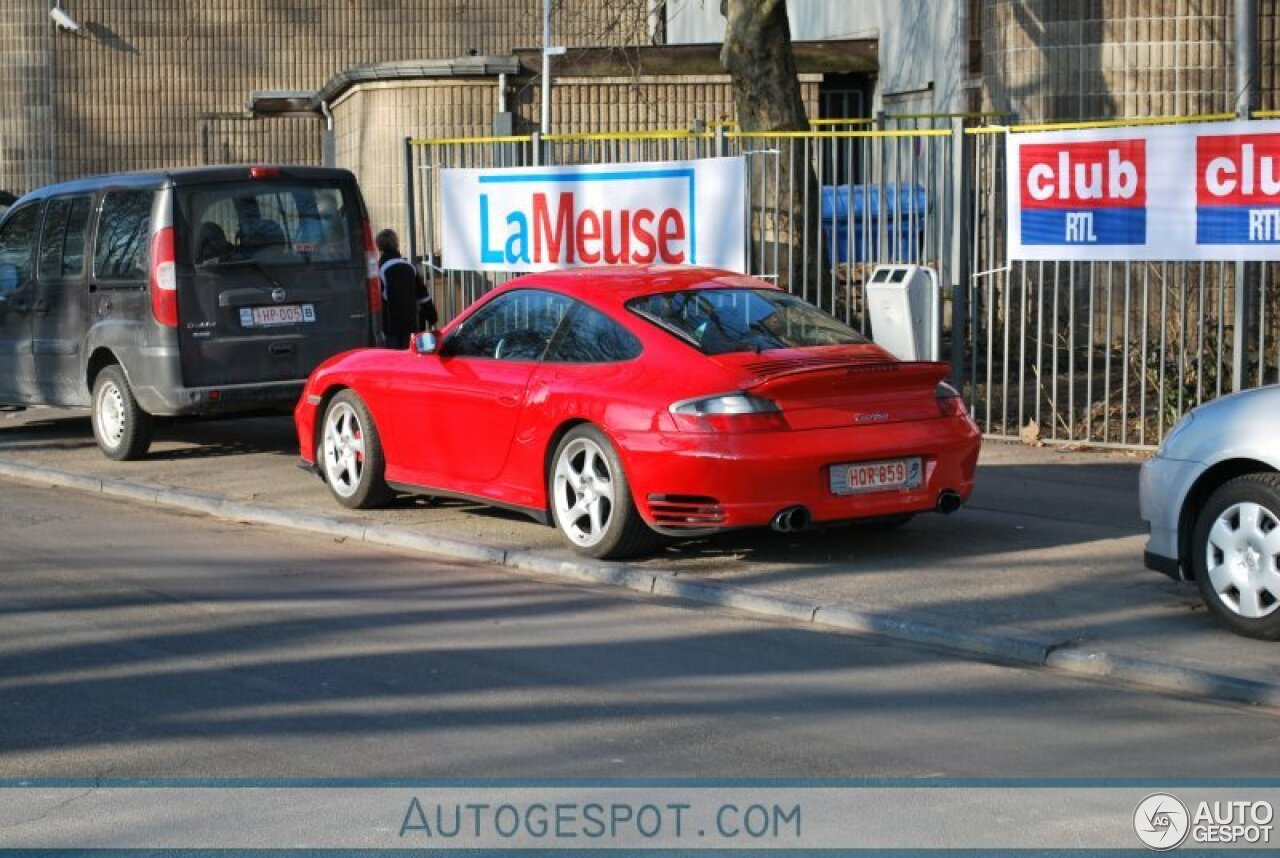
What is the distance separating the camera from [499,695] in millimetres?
7383

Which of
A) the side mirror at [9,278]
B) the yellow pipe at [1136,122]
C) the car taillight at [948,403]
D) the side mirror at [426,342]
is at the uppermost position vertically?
the yellow pipe at [1136,122]

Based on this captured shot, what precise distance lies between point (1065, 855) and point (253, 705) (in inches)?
126

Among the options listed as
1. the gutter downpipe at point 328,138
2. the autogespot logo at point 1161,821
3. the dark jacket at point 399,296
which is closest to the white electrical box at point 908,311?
the dark jacket at point 399,296

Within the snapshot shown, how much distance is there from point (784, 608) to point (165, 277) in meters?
6.46

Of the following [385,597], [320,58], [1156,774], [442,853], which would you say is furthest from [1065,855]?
[320,58]

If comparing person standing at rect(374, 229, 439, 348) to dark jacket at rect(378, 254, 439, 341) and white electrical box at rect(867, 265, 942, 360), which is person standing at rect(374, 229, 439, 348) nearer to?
dark jacket at rect(378, 254, 439, 341)

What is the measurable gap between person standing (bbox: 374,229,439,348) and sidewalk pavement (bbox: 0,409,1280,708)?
7.12 feet

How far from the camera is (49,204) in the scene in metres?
15.1

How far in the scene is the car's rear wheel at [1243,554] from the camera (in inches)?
310

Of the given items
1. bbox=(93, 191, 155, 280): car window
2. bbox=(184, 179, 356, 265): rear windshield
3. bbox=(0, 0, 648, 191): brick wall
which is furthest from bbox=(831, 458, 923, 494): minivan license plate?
bbox=(0, 0, 648, 191): brick wall

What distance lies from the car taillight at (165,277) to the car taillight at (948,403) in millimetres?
6006

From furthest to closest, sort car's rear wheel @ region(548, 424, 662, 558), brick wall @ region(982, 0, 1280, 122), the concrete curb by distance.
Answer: brick wall @ region(982, 0, 1280, 122) → car's rear wheel @ region(548, 424, 662, 558) → the concrete curb

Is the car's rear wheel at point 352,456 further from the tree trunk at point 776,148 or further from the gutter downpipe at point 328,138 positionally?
the gutter downpipe at point 328,138

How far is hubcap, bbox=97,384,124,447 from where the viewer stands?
14258mm
